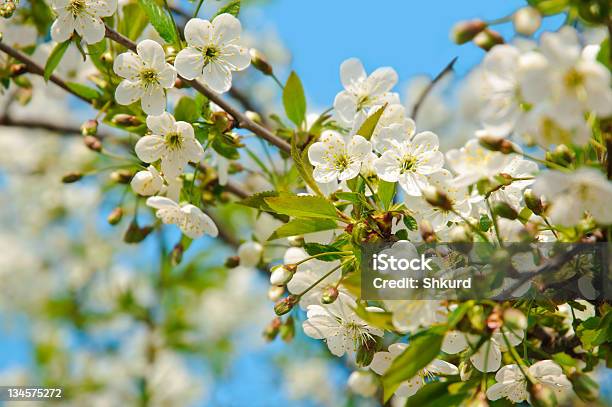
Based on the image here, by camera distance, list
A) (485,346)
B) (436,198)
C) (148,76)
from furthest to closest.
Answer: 1. (148,76)
2. (485,346)
3. (436,198)

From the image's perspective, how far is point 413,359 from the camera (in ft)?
4.04

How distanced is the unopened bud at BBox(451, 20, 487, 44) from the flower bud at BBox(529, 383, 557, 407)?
0.67m

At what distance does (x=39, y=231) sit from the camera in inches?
237

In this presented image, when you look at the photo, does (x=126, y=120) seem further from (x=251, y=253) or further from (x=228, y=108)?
(x=251, y=253)

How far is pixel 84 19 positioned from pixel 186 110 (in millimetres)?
343

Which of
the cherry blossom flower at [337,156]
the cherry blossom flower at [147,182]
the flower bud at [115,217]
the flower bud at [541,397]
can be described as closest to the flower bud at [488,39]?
the cherry blossom flower at [337,156]

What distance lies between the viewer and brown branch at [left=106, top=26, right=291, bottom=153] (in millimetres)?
1744

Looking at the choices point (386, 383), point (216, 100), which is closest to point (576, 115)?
point (386, 383)

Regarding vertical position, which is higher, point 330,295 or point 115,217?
point 330,295

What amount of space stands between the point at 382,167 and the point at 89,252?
4610 mm

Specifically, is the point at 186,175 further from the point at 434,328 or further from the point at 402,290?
the point at 434,328

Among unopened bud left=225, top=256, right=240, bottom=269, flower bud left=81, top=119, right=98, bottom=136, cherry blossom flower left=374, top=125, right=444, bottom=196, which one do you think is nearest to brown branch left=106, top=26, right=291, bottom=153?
flower bud left=81, top=119, right=98, bottom=136

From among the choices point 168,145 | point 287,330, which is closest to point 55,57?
point 168,145

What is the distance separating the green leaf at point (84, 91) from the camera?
2059 mm
